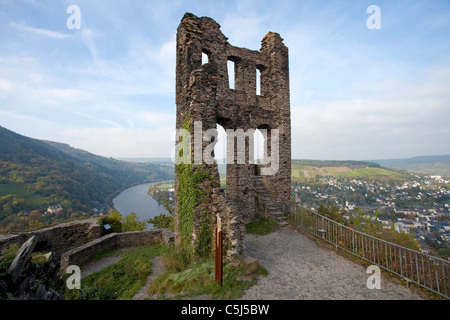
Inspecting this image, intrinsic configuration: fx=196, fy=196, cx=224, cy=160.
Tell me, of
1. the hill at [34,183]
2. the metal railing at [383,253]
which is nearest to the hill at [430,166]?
the metal railing at [383,253]

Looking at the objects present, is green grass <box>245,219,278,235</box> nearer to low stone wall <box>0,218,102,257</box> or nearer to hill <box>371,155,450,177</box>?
low stone wall <box>0,218,102,257</box>

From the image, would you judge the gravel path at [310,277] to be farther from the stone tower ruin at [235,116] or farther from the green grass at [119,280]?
the green grass at [119,280]

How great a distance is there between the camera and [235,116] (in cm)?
990

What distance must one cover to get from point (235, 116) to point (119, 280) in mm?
8301

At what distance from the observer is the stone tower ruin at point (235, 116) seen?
6.97 metres

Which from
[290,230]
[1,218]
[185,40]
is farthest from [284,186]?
[1,218]

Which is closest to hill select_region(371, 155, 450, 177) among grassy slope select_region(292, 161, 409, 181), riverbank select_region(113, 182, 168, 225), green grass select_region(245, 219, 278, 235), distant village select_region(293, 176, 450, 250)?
grassy slope select_region(292, 161, 409, 181)

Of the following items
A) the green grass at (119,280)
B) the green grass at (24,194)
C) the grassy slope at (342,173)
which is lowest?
the green grass at (24,194)

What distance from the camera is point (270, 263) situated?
6234mm

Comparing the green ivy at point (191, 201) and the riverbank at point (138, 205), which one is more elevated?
the green ivy at point (191, 201)

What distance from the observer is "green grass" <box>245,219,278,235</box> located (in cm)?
935

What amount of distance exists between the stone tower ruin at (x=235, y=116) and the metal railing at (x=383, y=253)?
6.61 ft

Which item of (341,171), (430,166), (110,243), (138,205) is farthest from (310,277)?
(430,166)
